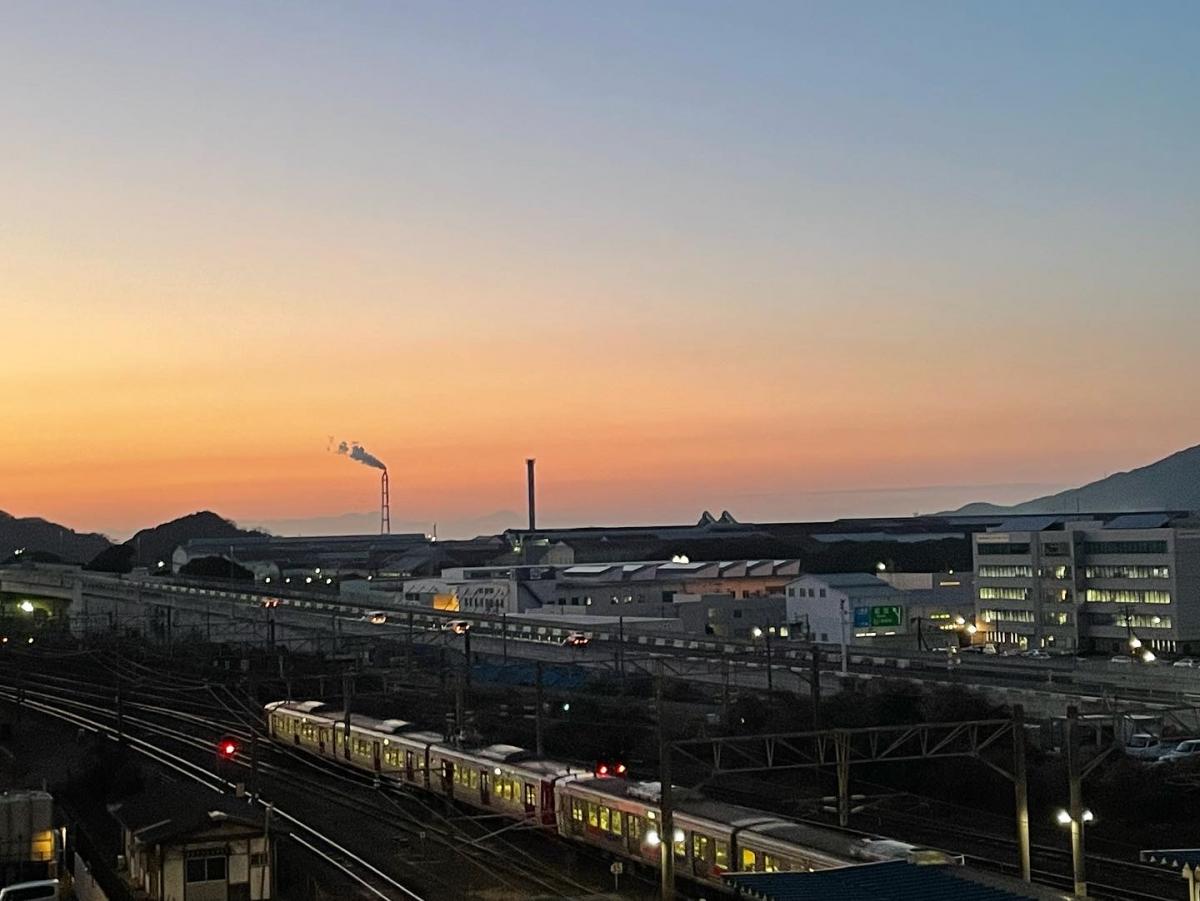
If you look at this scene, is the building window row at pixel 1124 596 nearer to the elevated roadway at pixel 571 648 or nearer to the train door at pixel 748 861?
the elevated roadway at pixel 571 648

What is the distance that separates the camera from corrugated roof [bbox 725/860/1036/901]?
1066 centimetres

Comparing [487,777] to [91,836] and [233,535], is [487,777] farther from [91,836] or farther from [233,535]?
Result: [233,535]

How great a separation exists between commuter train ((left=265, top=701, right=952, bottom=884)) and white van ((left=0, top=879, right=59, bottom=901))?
5563mm

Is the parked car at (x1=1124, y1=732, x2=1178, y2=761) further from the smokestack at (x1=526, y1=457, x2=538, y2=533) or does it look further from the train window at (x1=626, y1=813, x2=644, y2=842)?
the smokestack at (x1=526, y1=457, x2=538, y2=533)

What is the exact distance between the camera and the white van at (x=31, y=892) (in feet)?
47.2

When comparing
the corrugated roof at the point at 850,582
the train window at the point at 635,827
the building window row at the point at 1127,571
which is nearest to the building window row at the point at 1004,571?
the building window row at the point at 1127,571

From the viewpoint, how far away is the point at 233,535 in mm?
136500

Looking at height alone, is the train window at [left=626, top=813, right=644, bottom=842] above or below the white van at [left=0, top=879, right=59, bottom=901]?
above

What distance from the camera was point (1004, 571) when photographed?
47.9m

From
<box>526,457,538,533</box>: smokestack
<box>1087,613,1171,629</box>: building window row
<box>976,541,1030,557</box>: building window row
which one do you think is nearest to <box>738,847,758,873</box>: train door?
<box>1087,613,1171,629</box>: building window row

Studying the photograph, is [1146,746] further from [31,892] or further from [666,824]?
[31,892]

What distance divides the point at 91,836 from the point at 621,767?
296 inches

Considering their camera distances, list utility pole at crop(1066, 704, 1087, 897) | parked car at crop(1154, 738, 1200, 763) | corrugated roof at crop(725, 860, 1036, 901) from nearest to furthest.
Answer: corrugated roof at crop(725, 860, 1036, 901) < utility pole at crop(1066, 704, 1087, 897) < parked car at crop(1154, 738, 1200, 763)

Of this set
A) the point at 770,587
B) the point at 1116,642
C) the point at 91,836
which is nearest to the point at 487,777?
the point at 91,836
